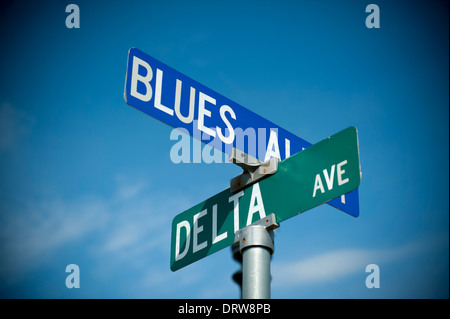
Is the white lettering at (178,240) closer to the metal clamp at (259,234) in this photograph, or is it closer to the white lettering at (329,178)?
the metal clamp at (259,234)

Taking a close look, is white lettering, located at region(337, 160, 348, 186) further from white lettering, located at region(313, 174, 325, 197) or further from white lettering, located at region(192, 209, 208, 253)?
white lettering, located at region(192, 209, 208, 253)

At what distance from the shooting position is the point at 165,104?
7.57 feet

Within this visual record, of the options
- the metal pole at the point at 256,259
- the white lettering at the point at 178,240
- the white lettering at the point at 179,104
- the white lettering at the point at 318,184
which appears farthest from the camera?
the white lettering at the point at 178,240

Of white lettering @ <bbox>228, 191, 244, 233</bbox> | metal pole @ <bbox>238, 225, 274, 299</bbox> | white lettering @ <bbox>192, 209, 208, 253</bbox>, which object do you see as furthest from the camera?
white lettering @ <bbox>192, 209, 208, 253</bbox>

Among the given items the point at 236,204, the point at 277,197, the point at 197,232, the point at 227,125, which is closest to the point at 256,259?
the point at 277,197

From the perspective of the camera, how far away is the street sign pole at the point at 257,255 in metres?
1.98

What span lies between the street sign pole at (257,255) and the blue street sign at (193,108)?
1.40ft

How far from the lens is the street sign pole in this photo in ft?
6.49

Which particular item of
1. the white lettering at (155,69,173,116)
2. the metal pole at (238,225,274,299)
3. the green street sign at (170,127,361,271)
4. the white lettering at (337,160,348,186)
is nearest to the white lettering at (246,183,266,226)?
the green street sign at (170,127,361,271)

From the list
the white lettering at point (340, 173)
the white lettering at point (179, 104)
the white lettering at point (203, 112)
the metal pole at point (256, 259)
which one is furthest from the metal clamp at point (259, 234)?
the white lettering at point (179, 104)

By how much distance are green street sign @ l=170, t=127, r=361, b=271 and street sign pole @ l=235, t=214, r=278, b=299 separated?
3.3 inches

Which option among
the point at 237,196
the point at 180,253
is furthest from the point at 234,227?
the point at 180,253

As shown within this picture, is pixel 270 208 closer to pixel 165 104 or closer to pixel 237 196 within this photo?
pixel 237 196
